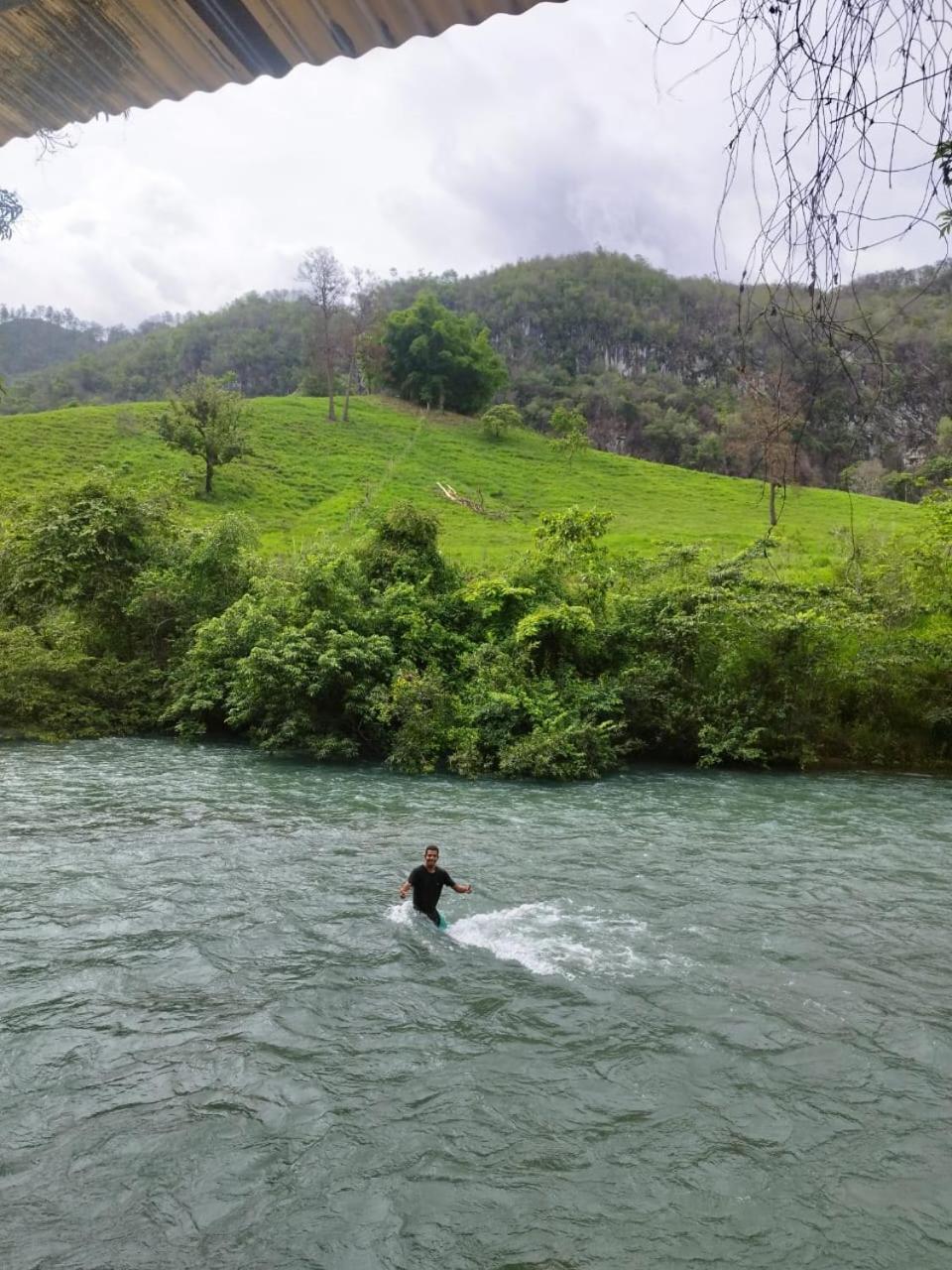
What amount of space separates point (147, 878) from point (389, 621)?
12.4 m

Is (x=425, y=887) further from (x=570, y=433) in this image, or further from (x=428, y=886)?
(x=570, y=433)

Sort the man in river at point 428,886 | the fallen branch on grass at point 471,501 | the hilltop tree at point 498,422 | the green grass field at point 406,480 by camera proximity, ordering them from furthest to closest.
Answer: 1. the hilltop tree at point 498,422
2. the fallen branch on grass at point 471,501
3. the green grass field at point 406,480
4. the man in river at point 428,886

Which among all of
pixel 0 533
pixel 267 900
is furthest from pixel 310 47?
pixel 0 533

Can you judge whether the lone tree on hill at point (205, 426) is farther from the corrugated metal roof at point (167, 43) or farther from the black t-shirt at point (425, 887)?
the corrugated metal roof at point (167, 43)

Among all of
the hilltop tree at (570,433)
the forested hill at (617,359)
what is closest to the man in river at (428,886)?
the forested hill at (617,359)

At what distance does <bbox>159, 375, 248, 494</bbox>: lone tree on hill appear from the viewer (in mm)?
47188

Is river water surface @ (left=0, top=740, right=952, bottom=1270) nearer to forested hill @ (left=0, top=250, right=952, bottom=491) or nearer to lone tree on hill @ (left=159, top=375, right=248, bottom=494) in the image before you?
forested hill @ (left=0, top=250, right=952, bottom=491)

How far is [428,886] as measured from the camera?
33.4 feet

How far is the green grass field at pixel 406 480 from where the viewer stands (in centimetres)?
4384

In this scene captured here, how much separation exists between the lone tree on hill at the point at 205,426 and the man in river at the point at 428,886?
4135 centimetres

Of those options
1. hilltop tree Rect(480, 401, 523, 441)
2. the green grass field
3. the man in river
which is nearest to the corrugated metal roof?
the man in river

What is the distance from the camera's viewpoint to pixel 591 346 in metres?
144

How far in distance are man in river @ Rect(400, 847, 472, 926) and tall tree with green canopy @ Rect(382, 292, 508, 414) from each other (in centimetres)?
6908

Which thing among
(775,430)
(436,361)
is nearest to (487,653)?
(775,430)
